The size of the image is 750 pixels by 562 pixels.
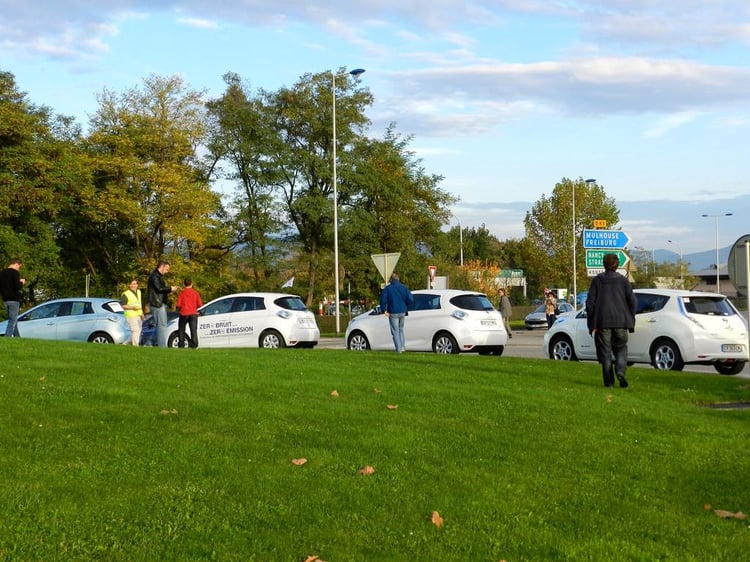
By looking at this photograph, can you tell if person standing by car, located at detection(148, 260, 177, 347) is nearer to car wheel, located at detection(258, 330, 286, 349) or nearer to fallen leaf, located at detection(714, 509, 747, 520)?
car wheel, located at detection(258, 330, 286, 349)

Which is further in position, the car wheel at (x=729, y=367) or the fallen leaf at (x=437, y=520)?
the car wheel at (x=729, y=367)

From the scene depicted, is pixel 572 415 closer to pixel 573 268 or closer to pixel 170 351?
pixel 170 351

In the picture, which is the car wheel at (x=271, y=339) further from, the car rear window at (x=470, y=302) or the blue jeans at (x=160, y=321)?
the car rear window at (x=470, y=302)

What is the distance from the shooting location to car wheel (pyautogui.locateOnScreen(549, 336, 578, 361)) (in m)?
18.7

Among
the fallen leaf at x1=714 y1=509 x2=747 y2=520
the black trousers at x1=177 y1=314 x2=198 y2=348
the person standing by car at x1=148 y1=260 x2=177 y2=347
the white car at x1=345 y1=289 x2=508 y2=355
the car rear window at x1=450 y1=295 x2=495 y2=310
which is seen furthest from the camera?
the car rear window at x1=450 y1=295 x2=495 y2=310

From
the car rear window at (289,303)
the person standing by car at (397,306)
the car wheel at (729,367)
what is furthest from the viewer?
the car rear window at (289,303)

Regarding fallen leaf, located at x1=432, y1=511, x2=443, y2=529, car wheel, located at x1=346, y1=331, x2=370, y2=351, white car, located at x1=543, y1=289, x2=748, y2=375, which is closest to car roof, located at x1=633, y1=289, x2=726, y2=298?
white car, located at x1=543, y1=289, x2=748, y2=375

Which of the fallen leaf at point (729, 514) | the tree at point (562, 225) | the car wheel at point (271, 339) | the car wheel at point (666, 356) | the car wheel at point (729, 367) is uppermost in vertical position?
the tree at point (562, 225)

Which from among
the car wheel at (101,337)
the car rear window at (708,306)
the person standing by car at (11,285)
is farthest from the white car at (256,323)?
the car rear window at (708,306)

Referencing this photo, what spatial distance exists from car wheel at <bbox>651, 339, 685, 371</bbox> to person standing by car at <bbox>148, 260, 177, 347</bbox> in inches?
389

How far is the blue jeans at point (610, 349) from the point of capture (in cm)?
1232

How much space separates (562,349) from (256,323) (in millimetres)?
7780

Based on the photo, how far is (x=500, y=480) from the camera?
6.31 m

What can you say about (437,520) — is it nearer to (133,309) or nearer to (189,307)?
(189,307)
